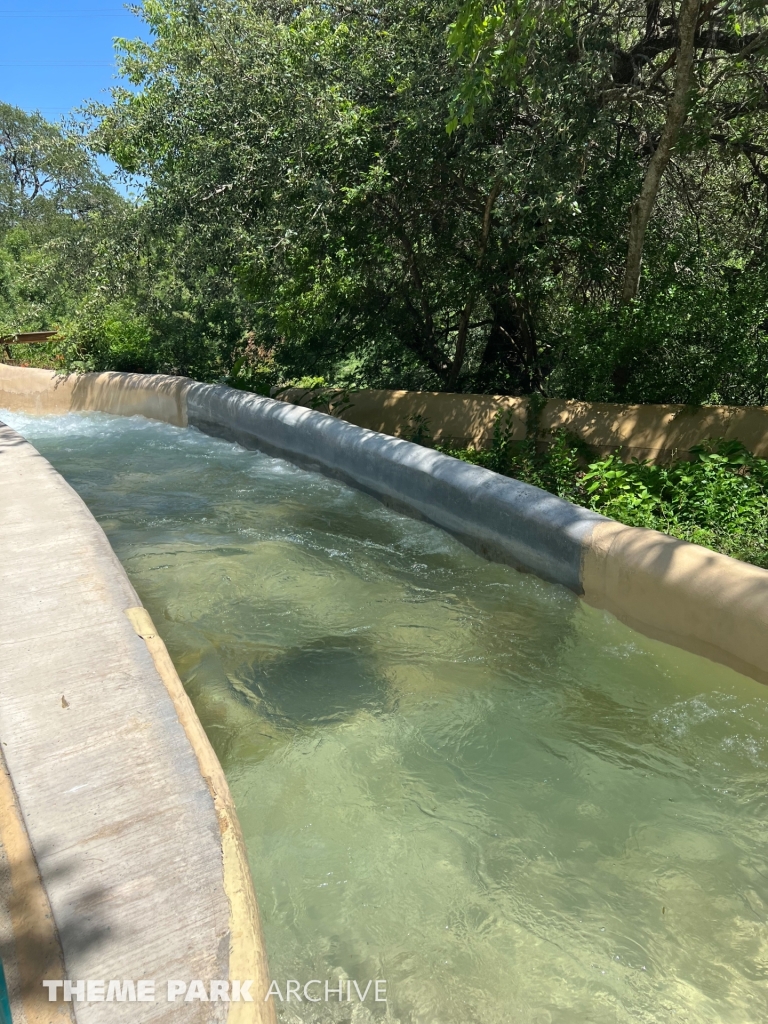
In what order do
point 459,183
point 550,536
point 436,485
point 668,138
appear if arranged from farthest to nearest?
point 459,183 → point 668,138 → point 436,485 → point 550,536

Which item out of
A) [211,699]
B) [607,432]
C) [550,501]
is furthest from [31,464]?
[607,432]

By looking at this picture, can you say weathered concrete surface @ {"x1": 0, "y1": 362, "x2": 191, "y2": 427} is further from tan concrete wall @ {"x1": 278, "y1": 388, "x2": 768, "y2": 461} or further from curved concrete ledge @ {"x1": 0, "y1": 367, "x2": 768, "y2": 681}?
tan concrete wall @ {"x1": 278, "y1": 388, "x2": 768, "y2": 461}

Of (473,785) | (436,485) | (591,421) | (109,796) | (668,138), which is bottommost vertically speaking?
(473,785)

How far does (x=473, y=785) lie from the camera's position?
314cm

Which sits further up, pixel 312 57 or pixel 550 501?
pixel 312 57

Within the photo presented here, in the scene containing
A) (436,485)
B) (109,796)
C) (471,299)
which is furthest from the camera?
(471,299)

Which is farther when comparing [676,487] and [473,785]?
[676,487]

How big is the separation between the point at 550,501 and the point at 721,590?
60.2 inches

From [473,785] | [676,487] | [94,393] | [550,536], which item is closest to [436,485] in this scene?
[550,536]

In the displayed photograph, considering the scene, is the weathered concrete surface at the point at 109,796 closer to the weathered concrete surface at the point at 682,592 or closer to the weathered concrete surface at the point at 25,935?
the weathered concrete surface at the point at 25,935

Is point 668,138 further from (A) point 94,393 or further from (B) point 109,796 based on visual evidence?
(A) point 94,393

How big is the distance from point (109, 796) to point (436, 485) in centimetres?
403

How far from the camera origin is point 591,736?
136 inches

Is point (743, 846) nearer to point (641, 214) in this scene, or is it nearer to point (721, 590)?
point (721, 590)
